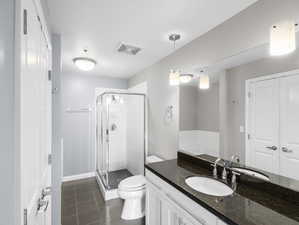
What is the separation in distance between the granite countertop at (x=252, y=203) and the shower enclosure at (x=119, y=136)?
2025mm

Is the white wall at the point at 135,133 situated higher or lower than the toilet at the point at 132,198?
higher

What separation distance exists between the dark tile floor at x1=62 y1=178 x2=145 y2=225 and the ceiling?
2442 millimetres

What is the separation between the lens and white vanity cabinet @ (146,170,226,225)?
39.9 inches

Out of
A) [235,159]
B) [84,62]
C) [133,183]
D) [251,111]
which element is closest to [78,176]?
[133,183]

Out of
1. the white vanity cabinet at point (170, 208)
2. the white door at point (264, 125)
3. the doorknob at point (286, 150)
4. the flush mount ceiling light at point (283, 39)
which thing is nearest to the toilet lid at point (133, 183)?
the white vanity cabinet at point (170, 208)

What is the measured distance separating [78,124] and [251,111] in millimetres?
3423

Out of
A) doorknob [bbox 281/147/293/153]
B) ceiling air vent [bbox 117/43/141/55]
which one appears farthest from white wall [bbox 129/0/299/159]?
doorknob [bbox 281/147/293/153]

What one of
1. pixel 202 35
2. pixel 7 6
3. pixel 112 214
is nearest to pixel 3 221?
pixel 7 6

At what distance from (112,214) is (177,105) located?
1.85 meters

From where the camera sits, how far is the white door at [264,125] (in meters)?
1.23

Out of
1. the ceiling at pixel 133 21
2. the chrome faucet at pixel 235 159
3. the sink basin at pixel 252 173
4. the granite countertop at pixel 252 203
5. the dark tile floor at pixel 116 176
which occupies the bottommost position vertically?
the dark tile floor at pixel 116 176

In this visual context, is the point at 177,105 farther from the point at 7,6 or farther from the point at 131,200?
the point at 7,6

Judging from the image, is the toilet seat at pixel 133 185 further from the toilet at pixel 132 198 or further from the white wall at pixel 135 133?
the white wall at pixel 135 133

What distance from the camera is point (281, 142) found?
1189 millimetres
